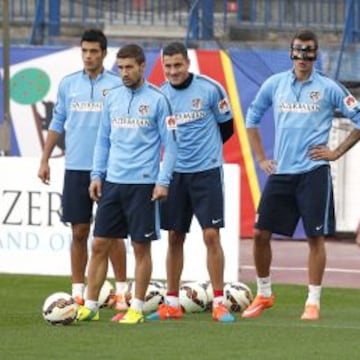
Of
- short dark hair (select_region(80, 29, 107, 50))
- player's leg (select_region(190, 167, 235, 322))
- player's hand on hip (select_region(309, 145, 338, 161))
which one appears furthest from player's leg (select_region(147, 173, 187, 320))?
short dark hair (select_region(80, 29, 107, 50))

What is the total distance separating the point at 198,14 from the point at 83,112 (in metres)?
9.09

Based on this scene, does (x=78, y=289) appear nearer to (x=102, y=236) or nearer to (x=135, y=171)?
(x=102, y=236)

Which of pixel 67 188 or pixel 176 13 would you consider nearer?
pixel 67 188

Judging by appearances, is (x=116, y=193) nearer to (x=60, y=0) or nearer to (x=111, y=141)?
(x=111, y=141)

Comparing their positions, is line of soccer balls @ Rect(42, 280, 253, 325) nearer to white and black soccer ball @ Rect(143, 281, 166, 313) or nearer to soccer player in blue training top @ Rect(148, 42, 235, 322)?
white and black soccer ball @ Rect(143, 281, 166, 313)

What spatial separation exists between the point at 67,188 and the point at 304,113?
203 centimetres

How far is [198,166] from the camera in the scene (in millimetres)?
12172

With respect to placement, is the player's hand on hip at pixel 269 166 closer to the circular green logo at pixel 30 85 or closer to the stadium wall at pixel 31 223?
the stadium wall at pixel 31 223

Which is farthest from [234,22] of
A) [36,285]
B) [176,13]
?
[36,285]

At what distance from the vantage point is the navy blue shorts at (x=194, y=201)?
39.8ft

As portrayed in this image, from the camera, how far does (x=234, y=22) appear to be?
22219 mm

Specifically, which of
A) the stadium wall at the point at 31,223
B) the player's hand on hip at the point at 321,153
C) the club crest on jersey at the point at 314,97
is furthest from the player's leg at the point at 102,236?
the stadium wall at the point at 31,223

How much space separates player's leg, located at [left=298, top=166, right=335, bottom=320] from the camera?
1198cm

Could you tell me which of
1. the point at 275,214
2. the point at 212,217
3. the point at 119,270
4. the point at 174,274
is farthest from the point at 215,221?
the point at 119,270
